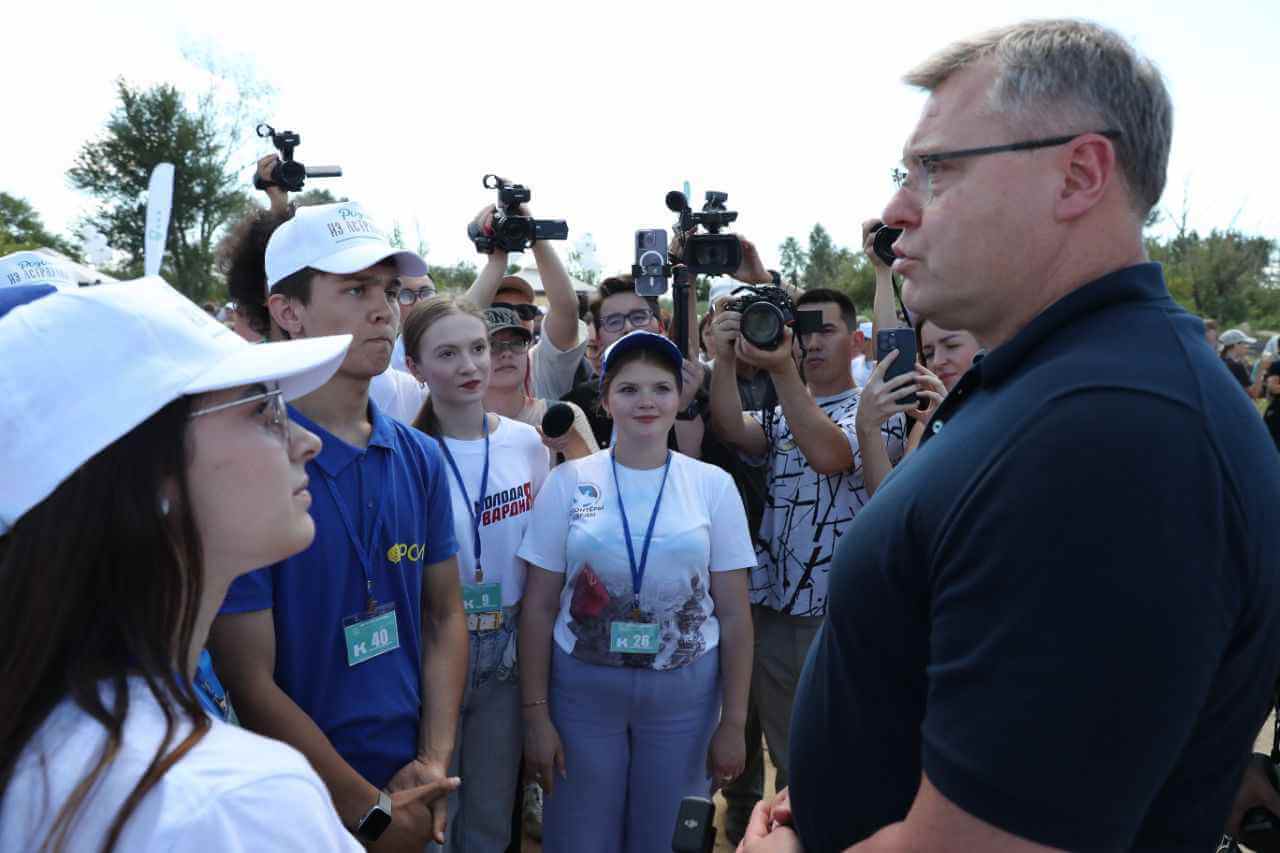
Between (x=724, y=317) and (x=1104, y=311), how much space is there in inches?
97.0

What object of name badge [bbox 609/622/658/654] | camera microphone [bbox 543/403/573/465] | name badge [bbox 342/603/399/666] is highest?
camera microphone [bbox 543/403/573/465]

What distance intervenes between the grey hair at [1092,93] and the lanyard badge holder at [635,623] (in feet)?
6.57

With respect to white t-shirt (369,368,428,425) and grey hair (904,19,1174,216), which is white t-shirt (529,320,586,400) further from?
grey hair (904,19,1174,216)

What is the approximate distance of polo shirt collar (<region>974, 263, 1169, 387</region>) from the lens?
1154 mm

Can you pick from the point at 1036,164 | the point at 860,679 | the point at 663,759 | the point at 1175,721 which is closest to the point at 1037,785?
the point at 1175,721

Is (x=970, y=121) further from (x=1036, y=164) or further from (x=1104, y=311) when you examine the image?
A: (x=1104, y=311)

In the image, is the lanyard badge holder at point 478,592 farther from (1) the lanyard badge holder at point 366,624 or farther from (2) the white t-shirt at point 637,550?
(1) the lanyard badge holder at point 366,624

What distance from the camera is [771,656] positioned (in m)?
3.70

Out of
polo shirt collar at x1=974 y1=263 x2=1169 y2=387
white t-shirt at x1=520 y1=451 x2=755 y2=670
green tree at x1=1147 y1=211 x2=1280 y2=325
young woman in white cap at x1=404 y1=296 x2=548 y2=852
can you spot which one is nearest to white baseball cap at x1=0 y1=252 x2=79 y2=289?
young woman in white cap at x1=404 y1=296 x2=548 y2=852

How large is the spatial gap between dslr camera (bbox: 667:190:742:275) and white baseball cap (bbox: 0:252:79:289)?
7.70 feet

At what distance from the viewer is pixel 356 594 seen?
2289mm

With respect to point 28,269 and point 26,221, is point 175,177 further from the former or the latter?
point 28,269

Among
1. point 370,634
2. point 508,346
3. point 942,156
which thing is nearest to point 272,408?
point 942,156

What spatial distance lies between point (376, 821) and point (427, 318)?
1853 millimetres
